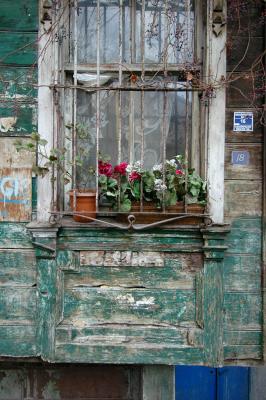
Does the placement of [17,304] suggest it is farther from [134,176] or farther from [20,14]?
[20,14]

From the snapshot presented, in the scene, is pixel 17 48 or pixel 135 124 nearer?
pixel 17 48

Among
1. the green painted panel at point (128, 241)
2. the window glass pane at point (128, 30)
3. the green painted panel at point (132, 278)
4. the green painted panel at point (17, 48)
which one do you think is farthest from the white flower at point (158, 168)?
the green painted panel at point (17, 48)

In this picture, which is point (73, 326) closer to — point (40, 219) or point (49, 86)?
point (40, 219)

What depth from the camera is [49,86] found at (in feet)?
11.4

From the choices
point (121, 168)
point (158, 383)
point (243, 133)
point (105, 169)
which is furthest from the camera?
point (158, 383)

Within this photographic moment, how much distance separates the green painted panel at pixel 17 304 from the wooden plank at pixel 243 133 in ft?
→ 5.69

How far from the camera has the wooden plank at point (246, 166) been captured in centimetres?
367

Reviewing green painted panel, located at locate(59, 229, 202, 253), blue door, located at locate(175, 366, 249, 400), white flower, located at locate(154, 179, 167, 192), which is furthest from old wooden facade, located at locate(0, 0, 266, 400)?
blue door, located at locate(175, 366, 249, 400)

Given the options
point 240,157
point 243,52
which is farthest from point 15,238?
point 243,52

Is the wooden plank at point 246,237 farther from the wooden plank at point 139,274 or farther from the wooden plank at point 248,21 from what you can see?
the wooden plank at point 248,21

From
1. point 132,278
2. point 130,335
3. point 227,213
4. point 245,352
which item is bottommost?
point 245,352

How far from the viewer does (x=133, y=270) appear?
3.56 meters

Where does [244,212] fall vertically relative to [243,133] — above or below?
below

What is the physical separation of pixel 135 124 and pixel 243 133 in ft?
2.49
